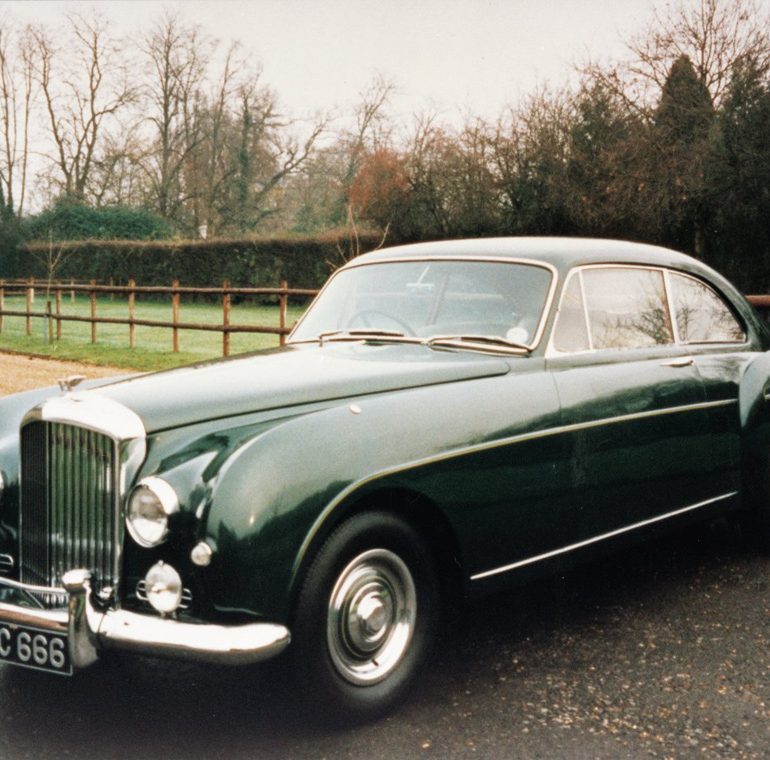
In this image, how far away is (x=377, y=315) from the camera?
4426 millimetres

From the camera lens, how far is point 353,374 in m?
3.52

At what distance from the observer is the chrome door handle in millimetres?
4422

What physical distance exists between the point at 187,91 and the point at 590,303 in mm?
44285

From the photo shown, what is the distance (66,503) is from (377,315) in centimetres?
173

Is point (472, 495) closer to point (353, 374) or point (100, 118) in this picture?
point (353, 374)

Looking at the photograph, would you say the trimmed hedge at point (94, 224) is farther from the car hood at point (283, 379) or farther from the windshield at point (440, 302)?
the car hood at point (283, 379)

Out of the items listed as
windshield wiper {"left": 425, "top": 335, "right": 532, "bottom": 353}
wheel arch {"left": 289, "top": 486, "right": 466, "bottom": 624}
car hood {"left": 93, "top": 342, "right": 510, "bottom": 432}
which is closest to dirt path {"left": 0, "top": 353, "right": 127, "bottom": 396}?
car hood {"left": 93, "top": 342, "right": 510, "bottom": 432}

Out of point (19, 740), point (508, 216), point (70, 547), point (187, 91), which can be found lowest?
point (19, 740)

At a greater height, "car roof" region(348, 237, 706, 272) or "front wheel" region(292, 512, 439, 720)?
"car roof" region(348, 237, 706, 272)

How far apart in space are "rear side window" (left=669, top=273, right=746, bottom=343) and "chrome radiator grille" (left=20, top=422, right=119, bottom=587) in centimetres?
281

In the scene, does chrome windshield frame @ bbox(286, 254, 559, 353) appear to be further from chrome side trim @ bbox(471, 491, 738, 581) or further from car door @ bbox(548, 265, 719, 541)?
chrome side trim @ bbox(471, 491, 738, 581)

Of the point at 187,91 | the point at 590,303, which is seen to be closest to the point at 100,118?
the point at 187,91

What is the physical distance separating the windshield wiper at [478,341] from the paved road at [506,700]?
1.13 metres

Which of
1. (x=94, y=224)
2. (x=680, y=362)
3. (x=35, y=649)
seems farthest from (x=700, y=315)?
(x=94, y=224)
